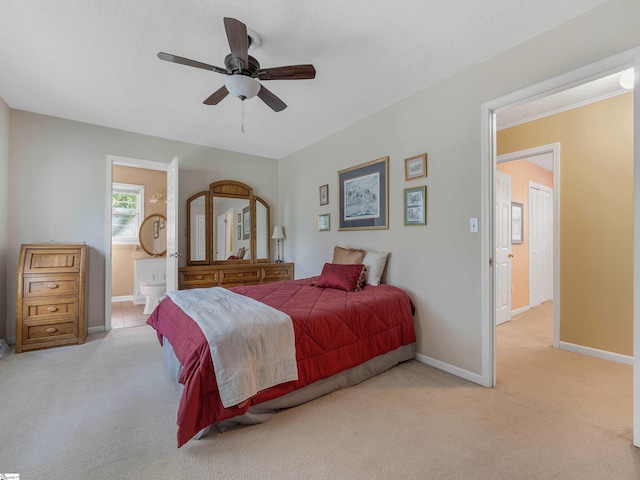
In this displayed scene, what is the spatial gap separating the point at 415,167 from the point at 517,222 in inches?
106

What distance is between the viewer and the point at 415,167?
2.79 m

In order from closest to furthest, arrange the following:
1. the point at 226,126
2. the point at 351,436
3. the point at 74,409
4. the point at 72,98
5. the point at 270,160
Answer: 1. the point at 351,436
2. the point at 74,409
3. the point at 72,98
4. the point at 226,126
5. the point at 270,160

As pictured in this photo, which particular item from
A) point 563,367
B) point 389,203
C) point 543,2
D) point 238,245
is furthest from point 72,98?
point 563,367

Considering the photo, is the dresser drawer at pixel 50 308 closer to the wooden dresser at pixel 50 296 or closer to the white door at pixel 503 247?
the wooden dresser at pixel 50 296

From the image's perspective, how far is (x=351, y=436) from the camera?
165cm

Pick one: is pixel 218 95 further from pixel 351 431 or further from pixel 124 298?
pixel 124 298

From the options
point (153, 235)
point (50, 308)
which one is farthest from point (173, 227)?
point (153, 235)

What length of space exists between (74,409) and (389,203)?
9.96 feet

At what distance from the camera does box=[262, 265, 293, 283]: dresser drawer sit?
4.55 meters

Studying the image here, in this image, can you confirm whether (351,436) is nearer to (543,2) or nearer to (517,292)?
(543,2)

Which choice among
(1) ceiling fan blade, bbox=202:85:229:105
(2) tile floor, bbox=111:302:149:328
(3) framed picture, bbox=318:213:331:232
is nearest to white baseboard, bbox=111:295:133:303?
(2) tile floor, bbox=111:302:149:328

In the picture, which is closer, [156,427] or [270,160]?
[156,427]

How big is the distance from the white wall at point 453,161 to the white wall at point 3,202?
3830mm

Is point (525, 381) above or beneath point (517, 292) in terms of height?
beneath
